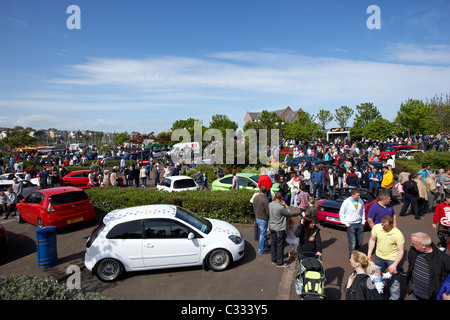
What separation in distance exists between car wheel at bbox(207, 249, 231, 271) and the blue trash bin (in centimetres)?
414

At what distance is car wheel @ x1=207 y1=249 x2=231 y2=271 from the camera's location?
6375 mm

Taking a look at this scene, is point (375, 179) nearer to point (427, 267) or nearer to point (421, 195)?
point (421, 195)

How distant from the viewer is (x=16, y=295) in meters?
3.57

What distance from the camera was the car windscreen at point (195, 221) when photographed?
21.4ft

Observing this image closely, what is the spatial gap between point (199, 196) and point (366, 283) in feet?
23.0

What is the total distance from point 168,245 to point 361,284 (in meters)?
4.01

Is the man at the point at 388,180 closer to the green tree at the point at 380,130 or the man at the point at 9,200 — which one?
the man at the point at 9,200

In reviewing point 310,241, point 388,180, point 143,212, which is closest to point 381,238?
point 310,241

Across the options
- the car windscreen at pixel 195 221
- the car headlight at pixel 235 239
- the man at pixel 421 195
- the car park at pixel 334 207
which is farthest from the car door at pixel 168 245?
the man at pixel 421 195

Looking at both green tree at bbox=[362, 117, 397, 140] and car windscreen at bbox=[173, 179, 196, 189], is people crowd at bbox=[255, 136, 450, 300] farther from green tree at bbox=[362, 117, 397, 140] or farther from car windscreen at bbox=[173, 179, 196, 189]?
green tree at bbox=[362, 117, 397, 140]

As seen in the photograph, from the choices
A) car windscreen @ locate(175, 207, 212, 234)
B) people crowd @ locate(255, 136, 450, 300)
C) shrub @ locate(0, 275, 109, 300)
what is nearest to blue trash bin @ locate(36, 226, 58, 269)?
shrub @ locate(0, 275, 109, 300)
